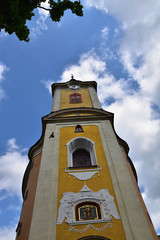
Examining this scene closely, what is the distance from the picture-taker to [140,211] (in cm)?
805

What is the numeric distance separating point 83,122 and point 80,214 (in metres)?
6.96

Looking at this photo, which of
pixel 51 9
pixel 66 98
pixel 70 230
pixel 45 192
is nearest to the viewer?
pixel 70 230

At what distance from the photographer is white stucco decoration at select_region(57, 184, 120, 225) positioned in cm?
796

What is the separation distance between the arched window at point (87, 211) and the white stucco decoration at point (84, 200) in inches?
5.9

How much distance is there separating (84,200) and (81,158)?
3427 mm

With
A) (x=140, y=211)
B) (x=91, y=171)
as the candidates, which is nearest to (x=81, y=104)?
(x=91, y=171)

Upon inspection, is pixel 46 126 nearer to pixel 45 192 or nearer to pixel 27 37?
pixel 45 192

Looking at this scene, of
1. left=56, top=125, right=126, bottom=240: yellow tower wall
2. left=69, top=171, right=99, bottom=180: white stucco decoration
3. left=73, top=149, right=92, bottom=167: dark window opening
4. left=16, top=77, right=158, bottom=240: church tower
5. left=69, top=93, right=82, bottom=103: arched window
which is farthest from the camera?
left=69, top=93, right=82, bottom=103: arched window

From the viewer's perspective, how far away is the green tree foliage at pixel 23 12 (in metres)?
6.59

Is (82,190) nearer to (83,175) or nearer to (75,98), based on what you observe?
(83,175)

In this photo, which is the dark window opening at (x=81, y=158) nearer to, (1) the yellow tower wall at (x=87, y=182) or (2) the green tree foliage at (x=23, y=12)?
(1) the yellow tower wall at (x=87, y=182)

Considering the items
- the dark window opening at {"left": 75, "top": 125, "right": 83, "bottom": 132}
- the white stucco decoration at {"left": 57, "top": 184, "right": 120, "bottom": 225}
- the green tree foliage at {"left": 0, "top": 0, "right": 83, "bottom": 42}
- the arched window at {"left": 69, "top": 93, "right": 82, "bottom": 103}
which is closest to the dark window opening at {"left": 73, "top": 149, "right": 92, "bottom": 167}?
the dark window opening at {"left": 75, "top": 125, "right": 83, "bottom": 132}

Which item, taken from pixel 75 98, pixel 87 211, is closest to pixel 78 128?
pixel 87 211

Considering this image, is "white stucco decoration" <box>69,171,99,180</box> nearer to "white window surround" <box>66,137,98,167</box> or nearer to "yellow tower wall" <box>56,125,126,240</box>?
"yellow tower wall" <box>56,125,126,240</box>
